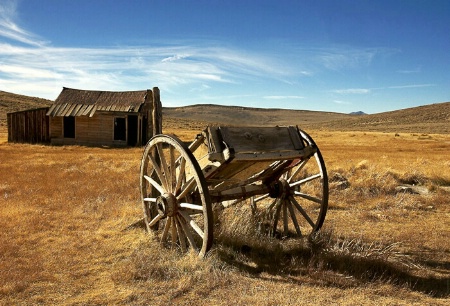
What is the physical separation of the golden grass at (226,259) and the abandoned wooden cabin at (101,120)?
16.2 meters

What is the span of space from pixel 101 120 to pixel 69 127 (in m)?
2.62

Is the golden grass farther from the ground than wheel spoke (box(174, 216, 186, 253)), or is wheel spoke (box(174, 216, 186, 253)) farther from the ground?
wheel spoke (box(174, 216, 186, 253))

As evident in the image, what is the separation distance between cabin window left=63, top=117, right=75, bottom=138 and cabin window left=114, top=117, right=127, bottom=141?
9.68 ft

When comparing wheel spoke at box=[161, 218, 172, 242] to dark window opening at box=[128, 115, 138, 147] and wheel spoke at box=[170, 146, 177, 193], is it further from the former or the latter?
dark window opening at box=[128, 115, 138, 147]

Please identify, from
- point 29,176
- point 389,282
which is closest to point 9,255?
point 389,282

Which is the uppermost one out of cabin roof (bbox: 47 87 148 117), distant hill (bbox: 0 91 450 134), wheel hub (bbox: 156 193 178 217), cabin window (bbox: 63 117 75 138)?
distant hill (bbox: 0 91 450 134)

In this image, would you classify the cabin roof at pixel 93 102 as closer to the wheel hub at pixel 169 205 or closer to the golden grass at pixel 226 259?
the golden grass at pixel 226 259

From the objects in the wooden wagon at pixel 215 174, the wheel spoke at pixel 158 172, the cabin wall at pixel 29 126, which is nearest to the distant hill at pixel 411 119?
the cabin wall at pixel 29 126

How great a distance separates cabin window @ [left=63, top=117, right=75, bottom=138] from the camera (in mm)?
25734

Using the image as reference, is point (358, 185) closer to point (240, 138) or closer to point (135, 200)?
point (135, 200)

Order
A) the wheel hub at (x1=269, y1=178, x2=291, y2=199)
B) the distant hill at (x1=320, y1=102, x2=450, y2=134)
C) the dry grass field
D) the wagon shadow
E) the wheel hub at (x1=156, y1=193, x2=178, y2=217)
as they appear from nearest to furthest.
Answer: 1. the dry grass field
2. the wagon shadow
3. the wheel hub at (x1=156, y1=193, x2=178, y2=217)
4. the wheel hub at (x1=269, y1=178, x2=291, y2=199)
5. the distant hill at (x1=320, y1=102, x2=450, y2=134)

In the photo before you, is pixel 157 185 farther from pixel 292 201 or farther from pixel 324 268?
pixel 324 268

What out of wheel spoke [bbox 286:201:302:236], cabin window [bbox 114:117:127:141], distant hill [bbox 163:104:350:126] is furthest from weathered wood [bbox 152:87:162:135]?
distant hill [bbox 163:104:350:126]

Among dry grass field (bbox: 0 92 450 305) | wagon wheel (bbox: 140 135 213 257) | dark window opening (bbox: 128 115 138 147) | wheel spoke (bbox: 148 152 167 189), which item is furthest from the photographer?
dark window opening (bbox: 128 115 138 147)
